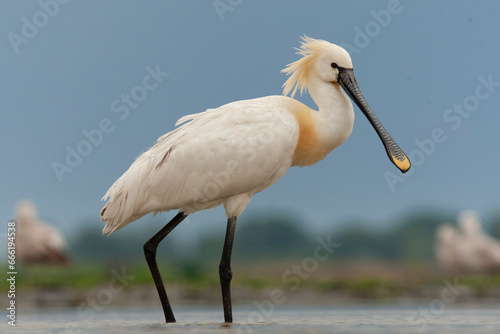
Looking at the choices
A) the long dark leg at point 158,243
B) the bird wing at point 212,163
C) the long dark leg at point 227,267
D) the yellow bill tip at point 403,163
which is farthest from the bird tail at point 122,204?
the yellow bill tip at point 403,163

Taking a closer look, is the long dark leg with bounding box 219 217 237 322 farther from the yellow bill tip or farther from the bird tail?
the yellow bill tip

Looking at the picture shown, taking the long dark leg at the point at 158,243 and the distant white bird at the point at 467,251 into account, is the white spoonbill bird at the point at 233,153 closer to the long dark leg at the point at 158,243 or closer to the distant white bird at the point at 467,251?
the long dark leg at the point at 158,243

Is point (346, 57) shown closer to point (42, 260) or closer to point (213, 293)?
point (213, 293)

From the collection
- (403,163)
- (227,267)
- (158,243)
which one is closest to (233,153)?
(227,267)

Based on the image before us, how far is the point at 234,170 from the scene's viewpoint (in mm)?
9203

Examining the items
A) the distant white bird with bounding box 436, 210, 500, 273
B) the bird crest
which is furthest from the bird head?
the distant white bird with bounding box 436, 210, 500, 273

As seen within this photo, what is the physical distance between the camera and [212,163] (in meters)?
9.25

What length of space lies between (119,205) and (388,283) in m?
11.2

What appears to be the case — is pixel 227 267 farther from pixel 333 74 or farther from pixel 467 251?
pixel 467 251

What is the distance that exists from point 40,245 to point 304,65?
13150 mm

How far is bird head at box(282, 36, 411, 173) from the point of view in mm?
9922

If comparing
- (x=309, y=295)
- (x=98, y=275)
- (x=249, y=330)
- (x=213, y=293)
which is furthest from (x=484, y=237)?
(x=249, y=330)

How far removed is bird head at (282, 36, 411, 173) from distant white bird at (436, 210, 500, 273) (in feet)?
38.8

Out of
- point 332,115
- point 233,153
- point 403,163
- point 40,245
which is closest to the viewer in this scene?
point 233,153
